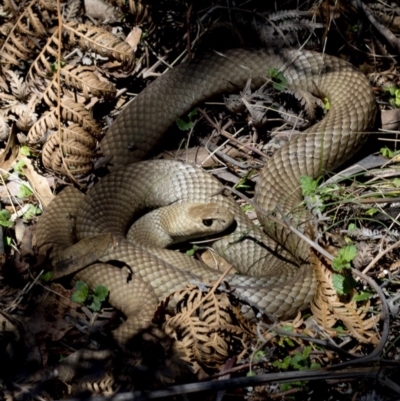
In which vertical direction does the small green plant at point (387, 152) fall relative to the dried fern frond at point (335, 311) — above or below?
above

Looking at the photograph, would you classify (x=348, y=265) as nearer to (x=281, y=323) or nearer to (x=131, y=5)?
(x=281, y=323)

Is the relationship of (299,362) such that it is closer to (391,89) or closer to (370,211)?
(370,211)

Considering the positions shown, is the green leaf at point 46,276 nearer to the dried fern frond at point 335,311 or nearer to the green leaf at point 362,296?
the dried fern frond at point 335,311

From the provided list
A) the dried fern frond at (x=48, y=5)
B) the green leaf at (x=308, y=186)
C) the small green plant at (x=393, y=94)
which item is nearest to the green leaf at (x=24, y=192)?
the dried fern frond at (x=48, y=5)

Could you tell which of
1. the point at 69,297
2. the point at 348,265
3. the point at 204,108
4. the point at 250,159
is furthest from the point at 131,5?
the point at 348,265

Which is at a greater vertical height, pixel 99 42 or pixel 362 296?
pixel 99 42

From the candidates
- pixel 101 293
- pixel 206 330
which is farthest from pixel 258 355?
pixel 101 293

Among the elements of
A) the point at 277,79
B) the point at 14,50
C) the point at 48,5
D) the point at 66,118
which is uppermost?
the point at 48,5
